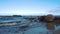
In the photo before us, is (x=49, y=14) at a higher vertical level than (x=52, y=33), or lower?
higher

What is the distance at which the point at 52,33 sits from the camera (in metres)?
6.03

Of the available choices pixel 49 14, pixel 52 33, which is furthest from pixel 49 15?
pixel 52 33

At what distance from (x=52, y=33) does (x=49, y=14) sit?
2.98 metres

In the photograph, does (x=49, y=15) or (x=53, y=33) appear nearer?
(x=53, y=33)

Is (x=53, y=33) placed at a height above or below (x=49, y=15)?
below

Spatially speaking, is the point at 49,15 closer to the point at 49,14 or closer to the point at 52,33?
the point at 49,14

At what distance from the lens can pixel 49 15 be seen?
28.0 feet

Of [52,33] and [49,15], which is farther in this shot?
[49,15]

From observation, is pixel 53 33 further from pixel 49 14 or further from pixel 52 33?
pixel 49 14

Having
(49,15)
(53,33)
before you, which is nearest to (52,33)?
(53,33)

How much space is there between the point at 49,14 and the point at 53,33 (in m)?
2.98

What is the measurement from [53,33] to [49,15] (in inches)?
106

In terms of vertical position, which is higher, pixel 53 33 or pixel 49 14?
pixel 49 14

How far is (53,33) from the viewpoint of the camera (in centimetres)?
602
